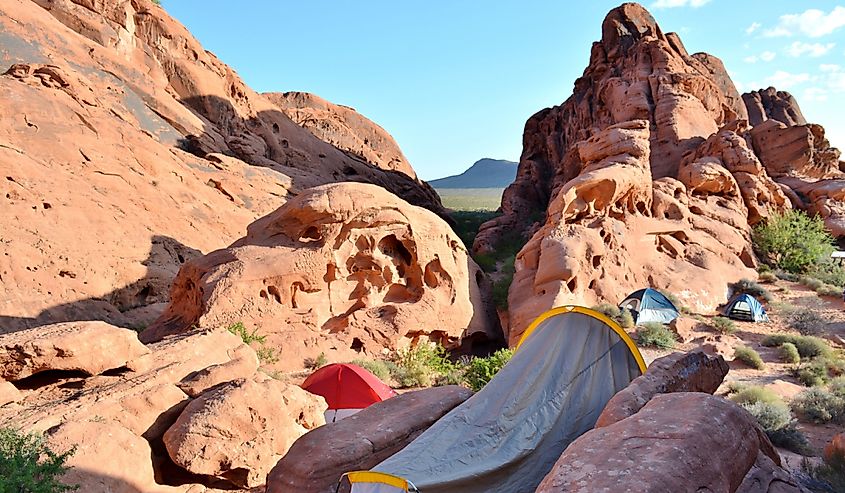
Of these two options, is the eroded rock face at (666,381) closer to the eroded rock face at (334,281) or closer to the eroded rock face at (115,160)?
the eroded rock face at (334,281)

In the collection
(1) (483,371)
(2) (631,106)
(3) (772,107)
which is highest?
(3) (772,107)

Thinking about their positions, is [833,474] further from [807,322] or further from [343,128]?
[343,128]

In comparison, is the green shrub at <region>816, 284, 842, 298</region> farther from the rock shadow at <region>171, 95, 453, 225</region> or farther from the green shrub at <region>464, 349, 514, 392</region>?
the rock shadow at <region>171, 95, 453, 225</region>

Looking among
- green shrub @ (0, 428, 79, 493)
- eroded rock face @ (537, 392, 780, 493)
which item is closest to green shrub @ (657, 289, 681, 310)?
eroded rock face @ (537, 392, 780, 493)

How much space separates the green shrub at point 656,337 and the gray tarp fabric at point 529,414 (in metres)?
7.31

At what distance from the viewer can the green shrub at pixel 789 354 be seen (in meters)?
11.1

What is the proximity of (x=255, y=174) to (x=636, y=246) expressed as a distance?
19.2 m

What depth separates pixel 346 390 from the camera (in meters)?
8.36

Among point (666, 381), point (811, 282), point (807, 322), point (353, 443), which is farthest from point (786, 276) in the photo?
point (353, 443)

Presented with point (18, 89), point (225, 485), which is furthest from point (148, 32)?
point (225, 485)

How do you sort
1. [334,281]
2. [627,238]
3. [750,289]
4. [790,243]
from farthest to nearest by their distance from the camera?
[790,243]
[750,289]
[627,238]
[334,281]

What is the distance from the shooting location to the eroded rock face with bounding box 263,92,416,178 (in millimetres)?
44438

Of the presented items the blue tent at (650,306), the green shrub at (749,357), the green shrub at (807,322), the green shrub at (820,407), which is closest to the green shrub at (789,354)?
the green shrub at (749,357)

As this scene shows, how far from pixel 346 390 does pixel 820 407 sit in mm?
7869
